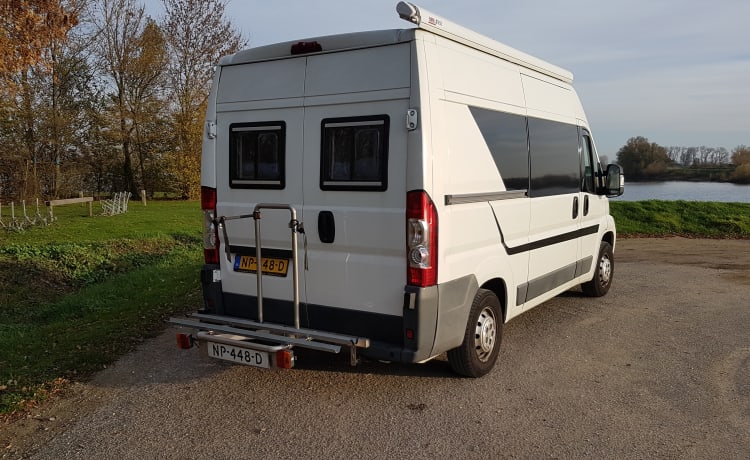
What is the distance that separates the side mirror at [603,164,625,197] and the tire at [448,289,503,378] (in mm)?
3059

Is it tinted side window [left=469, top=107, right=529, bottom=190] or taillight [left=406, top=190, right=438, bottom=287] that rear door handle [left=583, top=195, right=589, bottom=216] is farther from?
taillight [left=406, top=190, right=438, bottom=287]

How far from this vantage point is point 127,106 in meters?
31.0

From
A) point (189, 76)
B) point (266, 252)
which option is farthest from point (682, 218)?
point (189, 76)

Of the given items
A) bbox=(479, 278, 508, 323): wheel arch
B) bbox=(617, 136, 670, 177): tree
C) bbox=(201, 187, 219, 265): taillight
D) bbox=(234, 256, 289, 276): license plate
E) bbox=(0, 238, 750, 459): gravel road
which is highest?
bbox=(617, 136, 670, 177): tree

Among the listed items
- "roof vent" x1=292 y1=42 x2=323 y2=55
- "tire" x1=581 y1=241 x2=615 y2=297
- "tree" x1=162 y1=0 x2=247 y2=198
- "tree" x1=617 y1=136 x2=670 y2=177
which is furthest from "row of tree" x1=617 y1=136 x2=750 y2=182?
"tree" x1=162 y1=0 x2=247 y2=198

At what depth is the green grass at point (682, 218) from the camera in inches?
656

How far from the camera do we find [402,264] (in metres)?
4.25

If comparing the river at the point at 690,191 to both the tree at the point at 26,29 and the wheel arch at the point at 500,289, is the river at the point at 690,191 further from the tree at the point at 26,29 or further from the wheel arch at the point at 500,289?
the tree at the point at 26,29

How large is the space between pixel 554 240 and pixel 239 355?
11.3 ft

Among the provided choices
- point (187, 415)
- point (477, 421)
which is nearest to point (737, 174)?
point (477, 421)

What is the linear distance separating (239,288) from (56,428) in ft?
5.41

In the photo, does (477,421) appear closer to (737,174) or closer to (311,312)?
(311,312)

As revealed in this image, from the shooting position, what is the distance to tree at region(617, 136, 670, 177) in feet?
47.8

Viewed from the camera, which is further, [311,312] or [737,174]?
[737,174]
